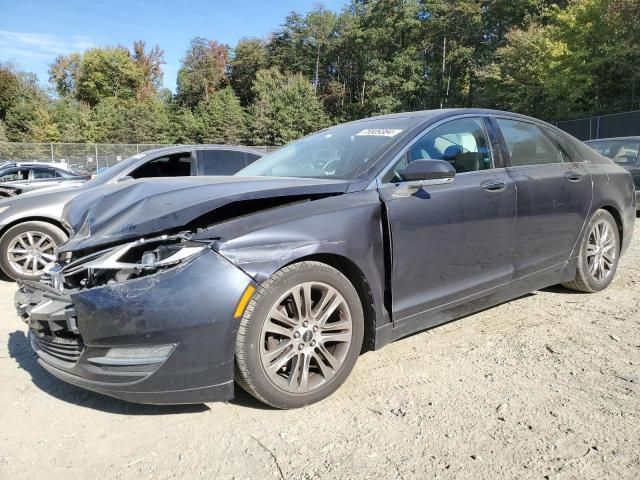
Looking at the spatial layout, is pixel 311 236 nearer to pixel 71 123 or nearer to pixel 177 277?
pixel 177 277

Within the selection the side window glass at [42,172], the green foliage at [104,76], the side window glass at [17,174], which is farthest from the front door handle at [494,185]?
the green foliage at [104,76]

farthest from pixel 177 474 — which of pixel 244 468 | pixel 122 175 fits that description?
pixel 122 175

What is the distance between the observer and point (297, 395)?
2.57 metres

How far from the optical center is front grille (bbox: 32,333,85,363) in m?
2.45

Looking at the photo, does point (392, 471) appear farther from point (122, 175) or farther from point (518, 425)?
point (122, 175)

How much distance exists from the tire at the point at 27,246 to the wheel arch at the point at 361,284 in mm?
4065

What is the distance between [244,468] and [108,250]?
1213mm

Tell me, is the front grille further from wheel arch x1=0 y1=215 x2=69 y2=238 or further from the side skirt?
wheel arch x1=0 y1=215 x2=69 y2=238

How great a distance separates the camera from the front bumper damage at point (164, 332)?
2.27m

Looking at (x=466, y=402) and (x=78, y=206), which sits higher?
(x=78, y=206)

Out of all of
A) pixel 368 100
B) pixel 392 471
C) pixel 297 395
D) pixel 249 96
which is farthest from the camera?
pixel 249 96

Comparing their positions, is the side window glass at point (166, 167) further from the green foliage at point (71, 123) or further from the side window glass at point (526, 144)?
the green foliage at point (71, 123)

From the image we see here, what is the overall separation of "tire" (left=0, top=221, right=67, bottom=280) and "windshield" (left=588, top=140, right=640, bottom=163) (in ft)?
30.0

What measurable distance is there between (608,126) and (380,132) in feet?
76.3
